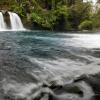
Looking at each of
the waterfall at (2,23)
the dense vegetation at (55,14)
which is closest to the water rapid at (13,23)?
the waterfall at (2,23)

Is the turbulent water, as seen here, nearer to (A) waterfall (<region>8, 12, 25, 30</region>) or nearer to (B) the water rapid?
(B) the water rapid

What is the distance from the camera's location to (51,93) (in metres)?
4.97

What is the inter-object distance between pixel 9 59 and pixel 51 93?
156 inches

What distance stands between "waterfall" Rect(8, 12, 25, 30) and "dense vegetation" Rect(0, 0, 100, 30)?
4.96ft

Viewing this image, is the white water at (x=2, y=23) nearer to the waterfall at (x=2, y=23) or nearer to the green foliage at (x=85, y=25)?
the waterfall at (x=2, y=23)

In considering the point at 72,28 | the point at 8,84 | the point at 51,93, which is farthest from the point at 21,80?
the point at 72,28

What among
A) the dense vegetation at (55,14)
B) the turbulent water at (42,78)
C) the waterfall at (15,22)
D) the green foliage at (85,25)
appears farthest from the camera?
the green foliage at (85,25)

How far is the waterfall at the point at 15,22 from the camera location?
30531mm

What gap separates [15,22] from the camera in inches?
1223

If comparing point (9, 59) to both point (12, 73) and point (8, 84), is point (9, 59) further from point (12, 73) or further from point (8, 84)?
point (8, 84)

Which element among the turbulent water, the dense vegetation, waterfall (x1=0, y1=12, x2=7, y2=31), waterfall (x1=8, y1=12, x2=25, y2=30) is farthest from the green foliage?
the turbulent water

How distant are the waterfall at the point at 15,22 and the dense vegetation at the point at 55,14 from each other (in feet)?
4.96

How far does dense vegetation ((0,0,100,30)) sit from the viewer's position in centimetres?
3334

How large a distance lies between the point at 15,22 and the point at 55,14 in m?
6.40
